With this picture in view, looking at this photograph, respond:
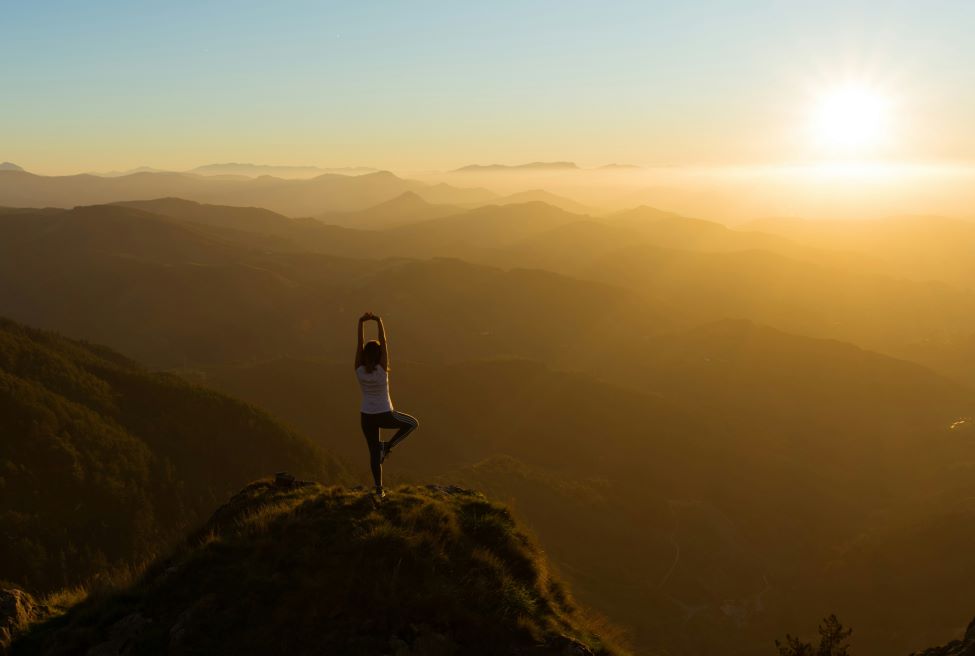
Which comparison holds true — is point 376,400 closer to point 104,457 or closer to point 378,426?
point 378,426

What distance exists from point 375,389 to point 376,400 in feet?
0.68

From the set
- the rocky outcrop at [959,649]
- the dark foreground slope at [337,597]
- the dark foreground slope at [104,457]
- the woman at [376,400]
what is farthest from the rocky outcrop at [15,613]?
the rocky outcrop at [959,649]

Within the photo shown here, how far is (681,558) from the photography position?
187 ft

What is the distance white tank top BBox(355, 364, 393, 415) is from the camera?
10297mm

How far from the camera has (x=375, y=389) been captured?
1041 centimetres

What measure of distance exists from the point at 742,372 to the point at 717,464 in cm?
4308

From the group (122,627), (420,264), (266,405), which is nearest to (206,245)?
(420,264)

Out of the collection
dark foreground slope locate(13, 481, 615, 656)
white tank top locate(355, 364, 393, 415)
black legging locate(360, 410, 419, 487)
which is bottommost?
dark foreground slope locate(13, 481, 615, 656)

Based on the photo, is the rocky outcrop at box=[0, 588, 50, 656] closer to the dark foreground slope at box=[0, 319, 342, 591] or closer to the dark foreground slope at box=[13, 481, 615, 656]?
the dark foreground slope at box=[13, 481, 615, 656]

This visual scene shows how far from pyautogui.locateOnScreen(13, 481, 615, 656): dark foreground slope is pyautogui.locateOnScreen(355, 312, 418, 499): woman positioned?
3.38 ft

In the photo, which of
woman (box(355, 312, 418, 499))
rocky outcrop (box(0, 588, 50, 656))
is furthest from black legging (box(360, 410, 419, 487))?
rocky outcrop (box(0, 588, 50, 656))

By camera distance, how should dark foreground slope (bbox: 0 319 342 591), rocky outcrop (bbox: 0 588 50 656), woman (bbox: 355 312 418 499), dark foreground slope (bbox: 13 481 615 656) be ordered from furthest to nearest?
dark foreground slope (bbox: 0 319 342 591), woman (bbox: 355 312 418 499), rocky outcrop (bbox: 0 588 50 656), dark foreground slope (bbox: 13 481 615 656)

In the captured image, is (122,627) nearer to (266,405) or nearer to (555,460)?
(555,460)

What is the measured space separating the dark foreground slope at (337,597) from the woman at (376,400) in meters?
1.03
